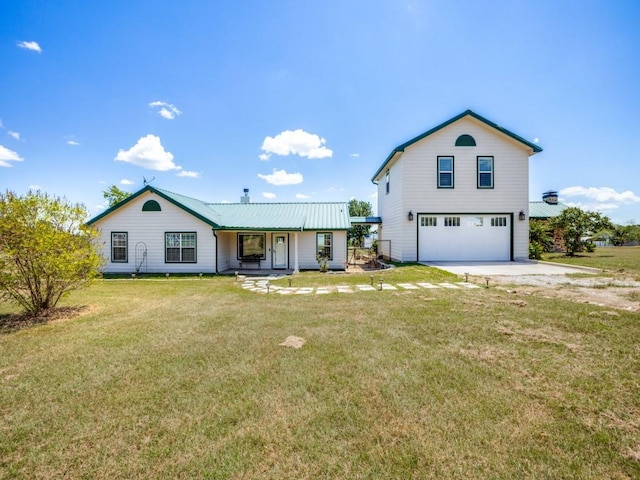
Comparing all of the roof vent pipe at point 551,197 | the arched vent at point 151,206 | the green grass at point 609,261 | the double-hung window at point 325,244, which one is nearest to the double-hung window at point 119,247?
the arched vent at point 151,206

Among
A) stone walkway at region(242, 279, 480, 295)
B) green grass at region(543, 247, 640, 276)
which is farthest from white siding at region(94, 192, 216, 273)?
green grass at region(543, 247, 640, 276)

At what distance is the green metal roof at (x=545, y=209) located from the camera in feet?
80.3

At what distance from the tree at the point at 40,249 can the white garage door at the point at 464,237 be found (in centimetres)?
1479

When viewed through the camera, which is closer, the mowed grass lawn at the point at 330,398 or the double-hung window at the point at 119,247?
the mowed grass lawn at the point at 330,398

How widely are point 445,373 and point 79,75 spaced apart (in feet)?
55.8

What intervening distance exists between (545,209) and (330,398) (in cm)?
3061

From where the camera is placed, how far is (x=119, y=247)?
15.0 metres

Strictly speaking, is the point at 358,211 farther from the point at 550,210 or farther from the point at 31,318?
the point at 31,318

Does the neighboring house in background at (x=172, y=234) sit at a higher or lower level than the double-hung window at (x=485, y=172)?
lower

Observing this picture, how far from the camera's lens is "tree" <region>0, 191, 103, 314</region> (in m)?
6.48

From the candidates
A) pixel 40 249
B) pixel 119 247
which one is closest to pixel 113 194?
pixel 119 247

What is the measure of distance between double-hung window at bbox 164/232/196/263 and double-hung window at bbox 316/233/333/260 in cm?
665

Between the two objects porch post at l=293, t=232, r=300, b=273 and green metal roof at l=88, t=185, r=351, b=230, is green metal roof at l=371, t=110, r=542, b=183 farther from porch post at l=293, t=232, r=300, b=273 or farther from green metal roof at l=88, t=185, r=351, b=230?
porch post at l=293, t=232, r=300, b=273

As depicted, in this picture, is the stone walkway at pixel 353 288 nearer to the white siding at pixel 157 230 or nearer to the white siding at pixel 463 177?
the white siding at pixel 157 230
